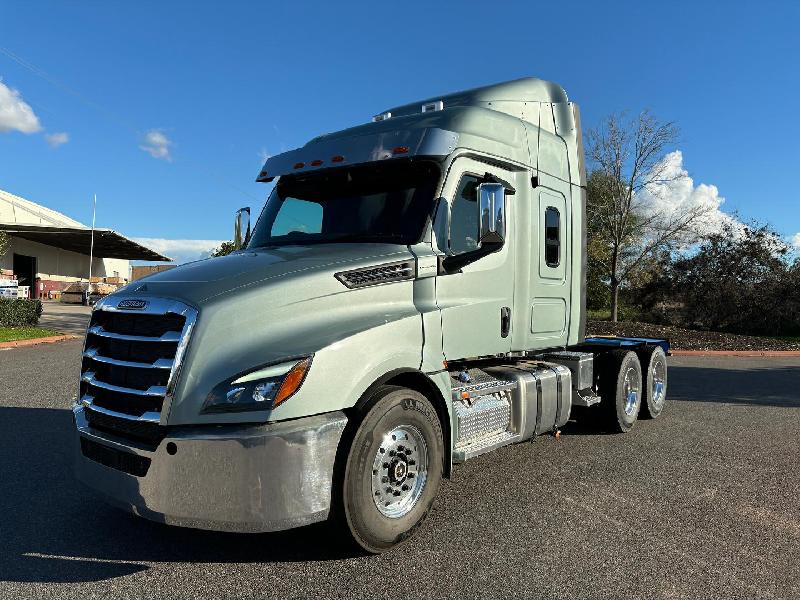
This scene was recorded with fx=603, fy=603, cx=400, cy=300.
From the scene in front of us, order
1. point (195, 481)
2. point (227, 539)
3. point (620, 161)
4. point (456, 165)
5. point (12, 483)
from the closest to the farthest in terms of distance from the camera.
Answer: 1. point (195, 481)
2. point (227, 539)
3. point (456, 165)
4. point (12, 483)
5. point (620, 161)

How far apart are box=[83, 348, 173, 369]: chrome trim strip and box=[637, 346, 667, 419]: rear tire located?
6.34 meters

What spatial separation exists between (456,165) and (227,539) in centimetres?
307

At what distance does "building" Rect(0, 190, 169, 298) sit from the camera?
44.5m

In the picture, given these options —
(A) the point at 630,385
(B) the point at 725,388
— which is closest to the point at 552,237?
(A) the point at 630,385

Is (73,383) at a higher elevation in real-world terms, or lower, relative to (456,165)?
lower

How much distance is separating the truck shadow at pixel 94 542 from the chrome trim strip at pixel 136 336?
1.31 metres

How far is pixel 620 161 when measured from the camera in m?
23.0

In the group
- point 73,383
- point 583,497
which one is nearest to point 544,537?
point 583,497

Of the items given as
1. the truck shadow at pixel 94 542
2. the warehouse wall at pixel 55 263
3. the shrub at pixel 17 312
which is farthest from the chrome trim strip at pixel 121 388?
the warehouse wall at pixel 55 263

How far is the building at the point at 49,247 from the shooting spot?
44469 millimetres

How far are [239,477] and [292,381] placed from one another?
0.56 m

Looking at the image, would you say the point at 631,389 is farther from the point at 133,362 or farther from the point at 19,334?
the point at 19,334

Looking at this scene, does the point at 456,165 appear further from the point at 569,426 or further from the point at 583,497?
the point at 569,426

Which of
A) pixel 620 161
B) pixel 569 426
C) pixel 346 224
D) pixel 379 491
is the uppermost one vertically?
pixel 620 161
